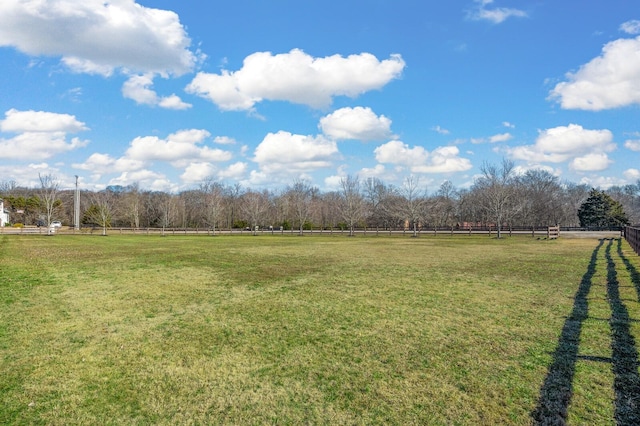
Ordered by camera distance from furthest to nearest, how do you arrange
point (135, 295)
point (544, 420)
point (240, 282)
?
point (240, 282)
point (135, 295)
point (544, 420)

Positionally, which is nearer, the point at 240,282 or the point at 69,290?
the point at 69,290

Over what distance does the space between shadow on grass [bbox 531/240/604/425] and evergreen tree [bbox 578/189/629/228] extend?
216ft

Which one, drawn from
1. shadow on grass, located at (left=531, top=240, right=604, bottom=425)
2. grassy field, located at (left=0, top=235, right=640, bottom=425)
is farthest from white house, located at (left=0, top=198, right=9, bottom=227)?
shadow on grass, located at (left=531, top=240, right=604, bottom=425)

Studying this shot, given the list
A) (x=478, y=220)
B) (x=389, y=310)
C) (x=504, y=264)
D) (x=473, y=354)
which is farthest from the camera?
(x=478, y=220)

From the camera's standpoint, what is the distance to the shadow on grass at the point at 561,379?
12.8 ft

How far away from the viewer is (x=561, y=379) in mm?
4715

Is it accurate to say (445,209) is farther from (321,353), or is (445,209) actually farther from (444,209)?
(321,353)

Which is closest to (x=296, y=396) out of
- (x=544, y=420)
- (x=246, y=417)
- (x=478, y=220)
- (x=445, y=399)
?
(x=246, y=417)

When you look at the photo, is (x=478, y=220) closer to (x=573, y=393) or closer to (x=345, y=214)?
(x=345, y=214)

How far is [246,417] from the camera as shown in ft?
13.2

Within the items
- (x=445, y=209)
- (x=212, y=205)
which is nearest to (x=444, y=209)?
(x=445, y=209)

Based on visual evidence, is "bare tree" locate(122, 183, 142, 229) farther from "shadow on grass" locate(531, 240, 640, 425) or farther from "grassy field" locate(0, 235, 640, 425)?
"shadow on grass" locate(531, 240, 640, 425)

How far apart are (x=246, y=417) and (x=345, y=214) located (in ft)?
182

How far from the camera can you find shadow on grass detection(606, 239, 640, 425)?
393 cm
